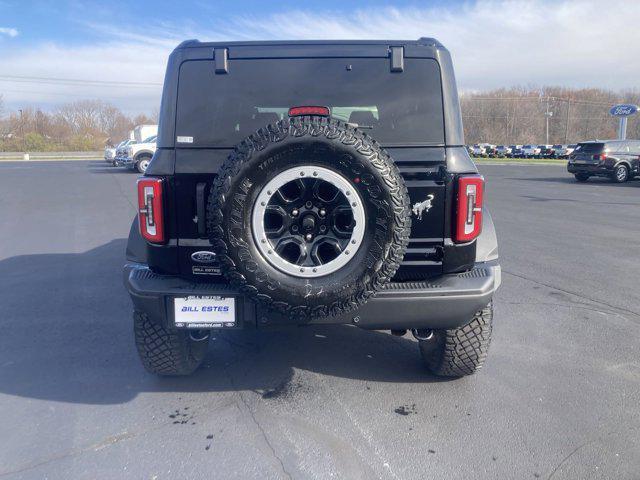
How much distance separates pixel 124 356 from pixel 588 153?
2050 cm

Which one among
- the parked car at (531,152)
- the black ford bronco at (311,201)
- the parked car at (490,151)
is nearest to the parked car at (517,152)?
the parked car at (531,152)

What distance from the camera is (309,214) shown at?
282cm

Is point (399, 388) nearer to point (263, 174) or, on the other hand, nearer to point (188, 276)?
point (188, 276)

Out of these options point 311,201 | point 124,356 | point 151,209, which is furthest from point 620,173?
point 151,209

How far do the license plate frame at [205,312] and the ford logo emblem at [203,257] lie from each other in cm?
21

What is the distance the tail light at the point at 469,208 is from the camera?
3.06 meters

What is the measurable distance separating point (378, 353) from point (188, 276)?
1.73 meters

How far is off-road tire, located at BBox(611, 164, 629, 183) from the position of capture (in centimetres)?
2025

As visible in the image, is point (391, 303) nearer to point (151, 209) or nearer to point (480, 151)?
point (151, 209)

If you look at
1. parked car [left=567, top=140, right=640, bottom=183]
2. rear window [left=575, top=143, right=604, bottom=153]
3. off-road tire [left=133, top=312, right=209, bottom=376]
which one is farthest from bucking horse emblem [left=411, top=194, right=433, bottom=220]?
rear window [left=575, top=143, right=604, bottom=153]

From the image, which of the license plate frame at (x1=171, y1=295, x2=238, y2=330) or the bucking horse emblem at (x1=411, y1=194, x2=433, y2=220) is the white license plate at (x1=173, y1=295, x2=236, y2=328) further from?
the bucking horse emblem at (x1=411, y1=194, x2=433, y2=220)

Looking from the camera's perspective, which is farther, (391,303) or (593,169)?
(593,169)

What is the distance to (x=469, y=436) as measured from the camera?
3.03 m

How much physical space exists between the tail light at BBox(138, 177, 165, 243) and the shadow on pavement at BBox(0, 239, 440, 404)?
1.13 metres
